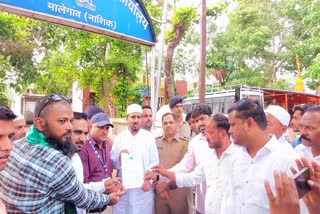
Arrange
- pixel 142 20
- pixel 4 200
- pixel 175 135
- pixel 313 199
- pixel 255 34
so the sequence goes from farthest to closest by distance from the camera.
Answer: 1. pixel 255 34
2. pixel 142 20
3. pixel 175 135
4. pixel 4 200
5. pixel 313 199

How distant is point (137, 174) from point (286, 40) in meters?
20.2

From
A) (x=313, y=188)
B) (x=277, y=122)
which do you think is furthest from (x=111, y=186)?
(x=277, y=122)

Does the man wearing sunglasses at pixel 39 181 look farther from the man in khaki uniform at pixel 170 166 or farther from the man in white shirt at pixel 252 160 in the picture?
the man in khaki uniform at pixel 170 166

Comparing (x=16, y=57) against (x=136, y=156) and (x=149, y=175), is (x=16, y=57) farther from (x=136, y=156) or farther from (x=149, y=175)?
(x=149, y=175)

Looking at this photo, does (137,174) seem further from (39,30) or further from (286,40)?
(286,40)

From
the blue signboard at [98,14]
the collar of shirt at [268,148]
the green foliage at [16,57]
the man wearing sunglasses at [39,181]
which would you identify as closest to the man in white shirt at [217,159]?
the collar of shirt at [268,148]

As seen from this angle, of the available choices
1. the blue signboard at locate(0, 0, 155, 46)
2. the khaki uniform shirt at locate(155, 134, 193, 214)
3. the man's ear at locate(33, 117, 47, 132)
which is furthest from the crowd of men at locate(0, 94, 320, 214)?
the blue signboard at locate(0, 0, 155, 46)

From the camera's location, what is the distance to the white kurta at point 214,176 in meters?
3.14

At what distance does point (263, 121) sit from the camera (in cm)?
271

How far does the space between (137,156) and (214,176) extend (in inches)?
44.6

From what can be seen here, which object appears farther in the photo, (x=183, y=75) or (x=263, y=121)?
(x=183, y=75)

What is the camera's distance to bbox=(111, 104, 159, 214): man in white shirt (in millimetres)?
4246

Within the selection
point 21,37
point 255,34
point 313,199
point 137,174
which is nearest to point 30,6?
point 137,174

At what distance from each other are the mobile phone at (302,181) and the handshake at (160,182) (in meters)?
2.52
